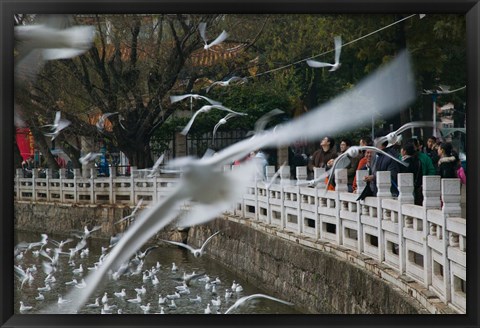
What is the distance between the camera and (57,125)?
10656mm

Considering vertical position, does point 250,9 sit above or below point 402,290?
above

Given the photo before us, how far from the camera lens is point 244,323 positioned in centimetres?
589

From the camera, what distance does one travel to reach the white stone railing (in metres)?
6.06

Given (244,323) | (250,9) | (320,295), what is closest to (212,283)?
(320,295)

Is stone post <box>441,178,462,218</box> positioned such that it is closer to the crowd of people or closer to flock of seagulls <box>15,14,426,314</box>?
the crowd of people

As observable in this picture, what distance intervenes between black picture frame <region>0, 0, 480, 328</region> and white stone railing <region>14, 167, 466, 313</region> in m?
0.17

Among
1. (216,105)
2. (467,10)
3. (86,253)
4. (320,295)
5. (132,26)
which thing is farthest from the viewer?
(86,253)

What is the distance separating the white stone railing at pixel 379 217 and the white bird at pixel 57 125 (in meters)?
1.00

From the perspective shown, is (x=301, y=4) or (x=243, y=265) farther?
(x=243, y=265)

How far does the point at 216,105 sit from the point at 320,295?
212 centimetres

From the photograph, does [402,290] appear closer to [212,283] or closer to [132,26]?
[212,283]

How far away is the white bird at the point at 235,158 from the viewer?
5430 millimetres

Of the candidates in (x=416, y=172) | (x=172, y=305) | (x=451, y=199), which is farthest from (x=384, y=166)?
(x=172, y=305)

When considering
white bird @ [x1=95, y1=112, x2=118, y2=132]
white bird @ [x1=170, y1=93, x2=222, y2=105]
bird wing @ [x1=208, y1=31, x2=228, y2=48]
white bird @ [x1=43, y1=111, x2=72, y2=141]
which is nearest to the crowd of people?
white bird @ [x1=170, y1=93, x2=222, y2=105]
